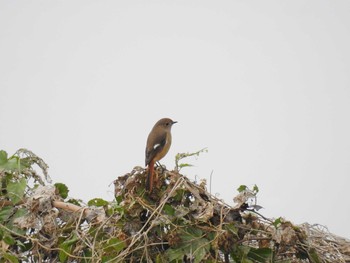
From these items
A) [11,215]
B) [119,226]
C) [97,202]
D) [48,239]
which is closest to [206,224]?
[119,226]

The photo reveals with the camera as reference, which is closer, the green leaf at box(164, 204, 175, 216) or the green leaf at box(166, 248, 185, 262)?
the green leaf at box(166, 248, 185, 262)

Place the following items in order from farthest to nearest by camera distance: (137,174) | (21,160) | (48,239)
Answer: (21,160) < (137,174) < (48,239)

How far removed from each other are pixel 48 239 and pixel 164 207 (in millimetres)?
617

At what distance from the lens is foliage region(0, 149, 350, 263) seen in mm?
2658

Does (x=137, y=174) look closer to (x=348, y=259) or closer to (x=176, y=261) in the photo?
(x=176, y=261)

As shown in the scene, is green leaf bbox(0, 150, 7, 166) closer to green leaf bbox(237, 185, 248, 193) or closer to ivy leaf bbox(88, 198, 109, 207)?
ivy leaf bbox(88, 198, 109, 207)

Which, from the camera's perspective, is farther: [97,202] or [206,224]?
[97,202]

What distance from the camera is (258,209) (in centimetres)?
268

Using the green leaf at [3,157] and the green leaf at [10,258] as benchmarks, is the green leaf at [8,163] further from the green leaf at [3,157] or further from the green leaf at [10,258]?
the green leaf at [10,258]

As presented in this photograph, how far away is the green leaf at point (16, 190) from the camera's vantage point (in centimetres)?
308

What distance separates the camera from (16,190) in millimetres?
3098

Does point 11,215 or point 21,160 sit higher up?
point 21,160

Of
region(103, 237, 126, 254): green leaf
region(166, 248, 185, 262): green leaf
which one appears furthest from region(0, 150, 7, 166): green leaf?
region(166, 248, 185, 262): green leaf

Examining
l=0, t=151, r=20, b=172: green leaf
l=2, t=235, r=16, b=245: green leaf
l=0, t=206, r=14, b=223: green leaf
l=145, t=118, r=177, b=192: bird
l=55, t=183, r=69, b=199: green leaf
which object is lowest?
l=2, t=235, r=16, b=245: green leaf
